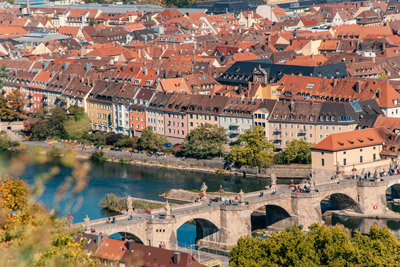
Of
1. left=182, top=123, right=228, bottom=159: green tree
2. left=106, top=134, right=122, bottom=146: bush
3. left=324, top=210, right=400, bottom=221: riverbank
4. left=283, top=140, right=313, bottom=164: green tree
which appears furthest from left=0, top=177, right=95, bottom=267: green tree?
left=106, top=134, right=122, bottom=146: bush

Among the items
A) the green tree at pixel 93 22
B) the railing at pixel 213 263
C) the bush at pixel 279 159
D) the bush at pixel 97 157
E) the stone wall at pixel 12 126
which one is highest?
the green tree at pixel 93 22

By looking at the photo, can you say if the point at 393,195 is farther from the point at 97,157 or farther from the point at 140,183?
the point at 97,157

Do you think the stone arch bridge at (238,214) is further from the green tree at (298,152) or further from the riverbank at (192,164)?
the green tree at (298,152)

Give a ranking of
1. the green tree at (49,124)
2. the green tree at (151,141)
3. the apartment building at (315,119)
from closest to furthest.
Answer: the apartment building at (315,119), the green tree at (151,141), the green tree at (49,124)

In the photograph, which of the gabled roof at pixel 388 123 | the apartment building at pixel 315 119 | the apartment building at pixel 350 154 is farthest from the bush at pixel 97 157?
the gabled roof at pixel 388 123

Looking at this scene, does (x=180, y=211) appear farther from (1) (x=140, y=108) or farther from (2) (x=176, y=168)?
(1) (x=140, y=108)

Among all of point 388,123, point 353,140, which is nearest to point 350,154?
point 353,140

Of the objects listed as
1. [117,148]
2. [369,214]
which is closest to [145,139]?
[117,148]
